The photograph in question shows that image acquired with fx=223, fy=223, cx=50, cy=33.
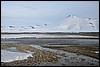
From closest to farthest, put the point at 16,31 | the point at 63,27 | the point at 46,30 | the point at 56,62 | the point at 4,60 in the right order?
the point at 4,60 < the point at 56,62 < the point at 16,31 < the point at 46,30 < the point at 63,27

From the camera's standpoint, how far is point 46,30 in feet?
257

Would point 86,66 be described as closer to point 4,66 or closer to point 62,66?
point 62,66

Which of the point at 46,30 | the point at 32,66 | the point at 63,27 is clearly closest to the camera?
the point at 32,66

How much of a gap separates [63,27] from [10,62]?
73045 mm

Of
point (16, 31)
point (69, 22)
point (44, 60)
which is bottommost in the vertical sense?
point (69, 22)

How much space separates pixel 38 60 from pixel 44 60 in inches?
17.6

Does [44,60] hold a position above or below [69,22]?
above

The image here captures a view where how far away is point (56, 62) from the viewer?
49.2 feet

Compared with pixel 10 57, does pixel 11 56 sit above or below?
below

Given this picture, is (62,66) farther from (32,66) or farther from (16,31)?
(16,31)

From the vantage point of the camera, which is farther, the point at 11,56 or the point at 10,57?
the point at 11,56

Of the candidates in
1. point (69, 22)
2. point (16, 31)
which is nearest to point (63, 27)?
point (69, 22)

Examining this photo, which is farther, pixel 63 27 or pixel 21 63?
pixel 63 27

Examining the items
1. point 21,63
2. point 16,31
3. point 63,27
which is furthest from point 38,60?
point 63,27
